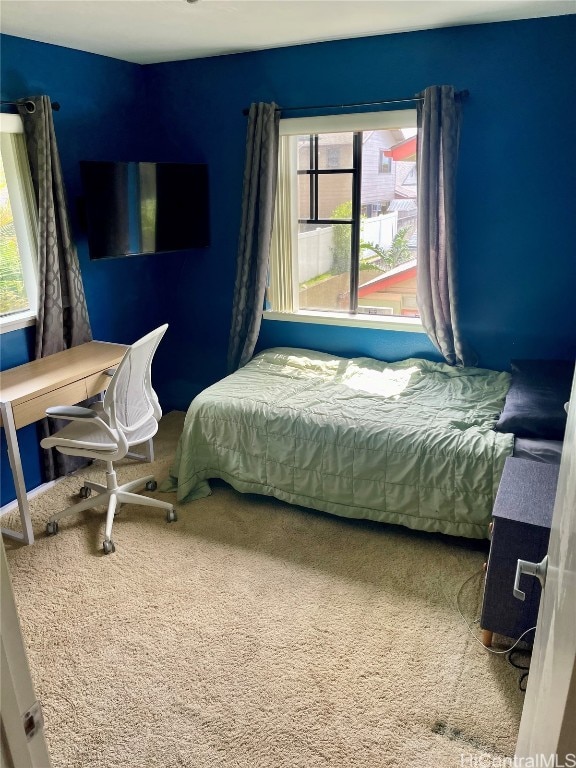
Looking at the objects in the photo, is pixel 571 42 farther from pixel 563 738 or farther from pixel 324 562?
pixel 563 738

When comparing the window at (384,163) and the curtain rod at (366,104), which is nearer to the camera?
the curtain rod at (366,104)

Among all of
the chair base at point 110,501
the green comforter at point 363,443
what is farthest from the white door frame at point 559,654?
the chair base at point 110,501

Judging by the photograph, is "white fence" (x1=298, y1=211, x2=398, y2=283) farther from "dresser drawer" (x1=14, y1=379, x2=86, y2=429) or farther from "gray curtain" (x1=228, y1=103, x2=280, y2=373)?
"dresser drawer" (x1=14, y1=379, x2=86, y2=429)

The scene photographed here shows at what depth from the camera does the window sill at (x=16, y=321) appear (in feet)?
9.79

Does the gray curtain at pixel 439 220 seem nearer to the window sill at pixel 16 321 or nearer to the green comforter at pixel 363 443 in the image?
the green comforter at pixel 363 443

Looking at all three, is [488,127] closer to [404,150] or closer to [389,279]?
[404,150]

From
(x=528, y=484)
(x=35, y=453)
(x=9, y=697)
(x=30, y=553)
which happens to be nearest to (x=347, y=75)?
(x=528, y=484)

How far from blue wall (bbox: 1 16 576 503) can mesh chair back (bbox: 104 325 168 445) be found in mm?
796

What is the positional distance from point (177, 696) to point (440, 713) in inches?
34.4

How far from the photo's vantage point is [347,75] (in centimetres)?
328

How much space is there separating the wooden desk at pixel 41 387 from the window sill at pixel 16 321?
20 cm

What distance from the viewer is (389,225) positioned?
11.8 ft

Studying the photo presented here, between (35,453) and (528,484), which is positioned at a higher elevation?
(528,484)

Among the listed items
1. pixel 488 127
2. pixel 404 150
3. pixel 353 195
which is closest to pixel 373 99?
pixel 404 150
